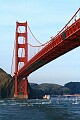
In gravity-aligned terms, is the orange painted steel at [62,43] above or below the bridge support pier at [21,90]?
above

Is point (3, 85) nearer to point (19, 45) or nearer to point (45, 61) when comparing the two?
point (19, 45)

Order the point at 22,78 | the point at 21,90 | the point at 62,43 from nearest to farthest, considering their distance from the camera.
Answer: the point at 62,43 → the point at 22,78 → the point at 21,90

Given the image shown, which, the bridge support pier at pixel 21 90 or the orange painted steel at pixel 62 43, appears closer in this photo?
the orange painted steel at pixel 62 43

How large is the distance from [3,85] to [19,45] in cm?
2579

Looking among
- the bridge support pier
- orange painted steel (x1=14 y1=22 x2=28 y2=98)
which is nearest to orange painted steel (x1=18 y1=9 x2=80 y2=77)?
orange painted steel (x1=14 y1=22 x2=28 y2=98)

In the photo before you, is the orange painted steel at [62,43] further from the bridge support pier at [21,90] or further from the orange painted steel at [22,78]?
the bridge support pier at [21,90]

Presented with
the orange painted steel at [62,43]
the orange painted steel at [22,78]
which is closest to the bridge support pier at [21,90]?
the orange painted steel at [22,78]

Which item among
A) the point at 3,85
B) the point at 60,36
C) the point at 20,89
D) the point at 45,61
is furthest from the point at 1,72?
the point at 60,36

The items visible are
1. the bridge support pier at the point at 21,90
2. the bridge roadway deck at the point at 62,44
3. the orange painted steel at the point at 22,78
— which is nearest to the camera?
the bridge roadway deck at the point at 62,44

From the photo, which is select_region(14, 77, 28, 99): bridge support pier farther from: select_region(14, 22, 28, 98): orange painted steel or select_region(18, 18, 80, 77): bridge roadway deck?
select_region(18, 18, 80, 77): bridge roadway deck

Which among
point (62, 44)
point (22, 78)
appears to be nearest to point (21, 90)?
point (22, 78)

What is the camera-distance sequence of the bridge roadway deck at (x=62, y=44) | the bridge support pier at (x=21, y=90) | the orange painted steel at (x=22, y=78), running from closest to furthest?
the bridge roadway deck at (x=62, y=44)
the orange painted steel at (x=22, y=78)
the bridge support pier at (x=21, y=90)

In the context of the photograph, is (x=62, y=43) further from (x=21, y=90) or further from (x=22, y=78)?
(x=21, y=90)

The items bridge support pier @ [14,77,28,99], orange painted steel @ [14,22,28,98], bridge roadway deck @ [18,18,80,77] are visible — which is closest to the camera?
bridge roadway deck @ [18,18,80,77]
